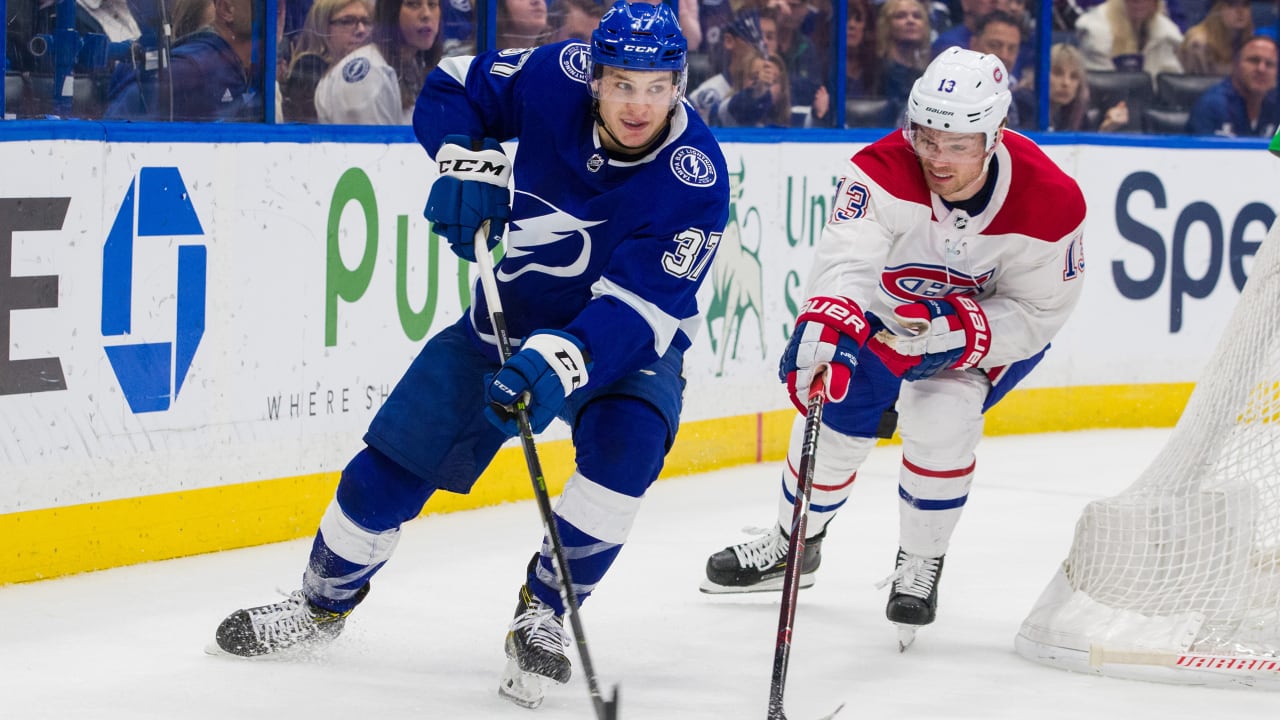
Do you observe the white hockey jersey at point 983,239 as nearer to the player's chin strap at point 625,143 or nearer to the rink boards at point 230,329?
the player's chin strap at point 625,143

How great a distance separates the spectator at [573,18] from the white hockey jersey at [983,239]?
1827 mm

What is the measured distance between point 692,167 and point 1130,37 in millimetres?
4017

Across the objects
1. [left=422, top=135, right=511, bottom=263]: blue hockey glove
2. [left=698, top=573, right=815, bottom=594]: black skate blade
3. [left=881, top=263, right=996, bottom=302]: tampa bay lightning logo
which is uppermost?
[left=422, top=135, right=511, bottom=263]: blue hockey glove

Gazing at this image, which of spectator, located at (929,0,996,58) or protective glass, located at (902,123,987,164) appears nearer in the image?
protective glass, located at (902,123,987,164)

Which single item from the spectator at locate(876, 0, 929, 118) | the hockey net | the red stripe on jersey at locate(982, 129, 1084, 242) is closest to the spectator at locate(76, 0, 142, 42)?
the red stripe on jersey at locate(982, 129, 1084, 242)

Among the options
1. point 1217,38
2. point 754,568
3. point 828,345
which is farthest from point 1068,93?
point 828,345

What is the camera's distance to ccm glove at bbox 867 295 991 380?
327 centimetres

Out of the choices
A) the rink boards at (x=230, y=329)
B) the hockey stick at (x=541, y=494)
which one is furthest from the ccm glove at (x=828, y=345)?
the rink boards at (x=230, y=329)

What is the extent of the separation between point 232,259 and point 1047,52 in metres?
3.32

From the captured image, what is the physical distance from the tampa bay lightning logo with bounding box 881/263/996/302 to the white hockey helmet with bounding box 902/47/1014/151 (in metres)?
0.31

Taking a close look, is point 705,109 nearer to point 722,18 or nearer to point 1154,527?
point 722,18

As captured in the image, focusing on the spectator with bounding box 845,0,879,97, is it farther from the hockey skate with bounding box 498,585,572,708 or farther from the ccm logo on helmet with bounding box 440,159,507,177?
the hockey skate with bounding box 498,585,572,708

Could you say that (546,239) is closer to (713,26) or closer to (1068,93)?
(713,26)

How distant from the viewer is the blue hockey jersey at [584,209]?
9.41ft
